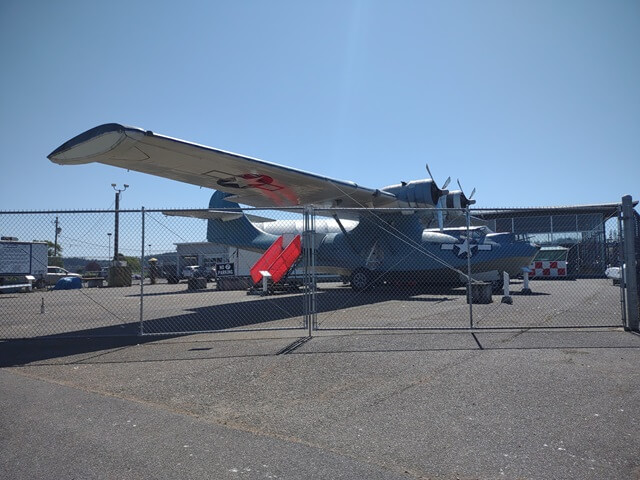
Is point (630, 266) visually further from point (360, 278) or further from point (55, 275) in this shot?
point (55, 275)

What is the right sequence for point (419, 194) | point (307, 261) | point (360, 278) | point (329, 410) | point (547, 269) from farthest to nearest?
point (547, 269) → point (360, 278) → point (419, 194) → point (307, 261) → point (329, 410)

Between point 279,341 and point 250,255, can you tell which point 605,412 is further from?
point 250,255

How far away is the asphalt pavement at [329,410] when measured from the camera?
9.95ft

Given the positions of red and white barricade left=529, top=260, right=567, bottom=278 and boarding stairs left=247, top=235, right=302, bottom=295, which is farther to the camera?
red and white barricade left=529, top=260, right=567, bottom=278

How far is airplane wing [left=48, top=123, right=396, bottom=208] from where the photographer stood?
8.55m

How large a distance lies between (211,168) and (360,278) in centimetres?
759

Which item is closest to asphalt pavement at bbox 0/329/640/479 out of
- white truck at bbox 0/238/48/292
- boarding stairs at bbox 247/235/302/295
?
boarding stairs at bbox 247/235/302/295

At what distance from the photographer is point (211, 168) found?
37.7 feet

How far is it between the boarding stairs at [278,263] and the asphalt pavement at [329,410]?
9304 mm

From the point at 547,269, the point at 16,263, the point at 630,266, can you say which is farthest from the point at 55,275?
the point at 630,266

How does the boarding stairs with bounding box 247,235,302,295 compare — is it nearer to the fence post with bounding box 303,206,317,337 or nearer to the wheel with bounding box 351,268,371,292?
the wheel with bounding box 351,268,371,292

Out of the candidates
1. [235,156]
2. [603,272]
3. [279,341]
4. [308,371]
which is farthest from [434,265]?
[308,371]

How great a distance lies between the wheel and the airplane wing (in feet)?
8.18

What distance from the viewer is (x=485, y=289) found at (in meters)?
12.2
